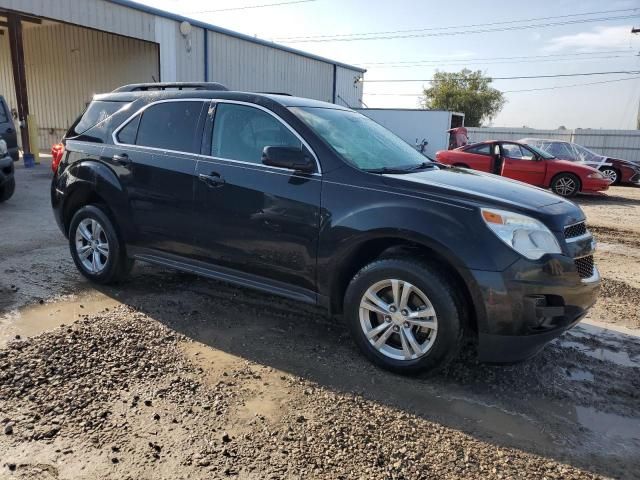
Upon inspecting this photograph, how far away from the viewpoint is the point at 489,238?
10.4 feet

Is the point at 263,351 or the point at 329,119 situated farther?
the point at 329,119

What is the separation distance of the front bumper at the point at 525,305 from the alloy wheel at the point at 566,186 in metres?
11.0

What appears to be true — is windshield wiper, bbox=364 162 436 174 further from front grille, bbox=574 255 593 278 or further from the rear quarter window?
the rear quarter window

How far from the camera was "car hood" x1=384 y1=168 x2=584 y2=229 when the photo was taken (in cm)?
333

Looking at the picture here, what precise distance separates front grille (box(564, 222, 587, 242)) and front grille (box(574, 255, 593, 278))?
6.5 inches

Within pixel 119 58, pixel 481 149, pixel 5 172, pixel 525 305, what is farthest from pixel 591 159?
pixel 119 58

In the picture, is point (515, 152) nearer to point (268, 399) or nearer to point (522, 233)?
point (522, 233)

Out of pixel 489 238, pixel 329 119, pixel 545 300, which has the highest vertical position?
pixel 329 119

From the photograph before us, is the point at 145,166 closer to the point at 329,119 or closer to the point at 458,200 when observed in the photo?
the point at 329,119

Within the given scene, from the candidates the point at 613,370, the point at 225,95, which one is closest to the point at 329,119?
the point at 225,95

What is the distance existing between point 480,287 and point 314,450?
139 centimetres

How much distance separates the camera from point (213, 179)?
4.16 meters

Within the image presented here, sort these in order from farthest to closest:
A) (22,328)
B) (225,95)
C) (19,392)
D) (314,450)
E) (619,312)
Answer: (619,312) < (225,95) < (22,328) < (19,392) < (314,450)

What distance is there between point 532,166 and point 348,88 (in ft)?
53.1
